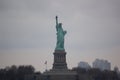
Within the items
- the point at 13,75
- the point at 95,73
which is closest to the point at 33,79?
the point at 13,75

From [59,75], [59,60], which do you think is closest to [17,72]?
[59,60]

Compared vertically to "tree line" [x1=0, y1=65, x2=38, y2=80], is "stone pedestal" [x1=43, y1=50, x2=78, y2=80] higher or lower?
lower

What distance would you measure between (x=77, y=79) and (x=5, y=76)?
24.7 meters

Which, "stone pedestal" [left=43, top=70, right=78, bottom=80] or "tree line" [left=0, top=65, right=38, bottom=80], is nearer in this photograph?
"stone pedestal" [left=43, top=70, right=78, bottom=80]

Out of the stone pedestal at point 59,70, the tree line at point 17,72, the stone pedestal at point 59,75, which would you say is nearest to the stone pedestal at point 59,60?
the stone pedestal at point 59,70

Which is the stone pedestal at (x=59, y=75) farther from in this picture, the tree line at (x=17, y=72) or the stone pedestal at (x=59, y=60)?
the tree line at (x=17, y=72)

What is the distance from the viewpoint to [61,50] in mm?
89312

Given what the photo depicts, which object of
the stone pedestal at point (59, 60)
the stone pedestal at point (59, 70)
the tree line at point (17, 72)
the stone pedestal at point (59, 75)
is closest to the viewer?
the stone pedestal at point (59, 75)

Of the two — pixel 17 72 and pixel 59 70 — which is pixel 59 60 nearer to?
pixel 59 70

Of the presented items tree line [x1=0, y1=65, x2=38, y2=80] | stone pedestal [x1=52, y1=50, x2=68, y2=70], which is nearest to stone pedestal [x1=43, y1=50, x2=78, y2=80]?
stone pedestal [x1=52, y1=50, x2=68, y2=70]

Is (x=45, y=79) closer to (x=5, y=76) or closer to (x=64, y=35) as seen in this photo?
(x=64, y=35)

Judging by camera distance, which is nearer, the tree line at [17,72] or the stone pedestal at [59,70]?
the stone pedestal at [59,70]

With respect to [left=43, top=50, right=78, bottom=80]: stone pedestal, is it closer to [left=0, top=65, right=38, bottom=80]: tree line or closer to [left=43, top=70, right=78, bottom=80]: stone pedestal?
[left=43, top=70, right=78, bottom=80]: stone pedestal

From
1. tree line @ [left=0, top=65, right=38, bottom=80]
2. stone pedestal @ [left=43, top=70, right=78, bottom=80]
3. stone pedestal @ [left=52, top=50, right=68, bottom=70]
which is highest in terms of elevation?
tree line @ [left=0, top=65, right=38, bottom=80]
